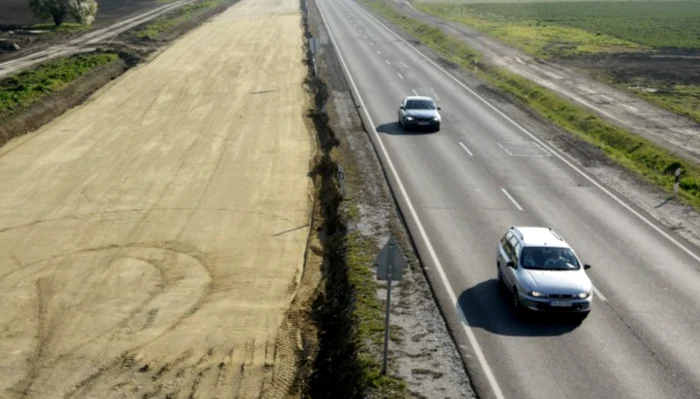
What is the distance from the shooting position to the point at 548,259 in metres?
18.9

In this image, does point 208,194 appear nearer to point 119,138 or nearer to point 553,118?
point 119,138

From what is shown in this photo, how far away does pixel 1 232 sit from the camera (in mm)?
25375

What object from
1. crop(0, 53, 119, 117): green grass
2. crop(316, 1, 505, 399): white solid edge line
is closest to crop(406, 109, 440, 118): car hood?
crop(316, 1, 505, 399): white solid edge line

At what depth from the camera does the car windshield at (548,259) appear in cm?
1872

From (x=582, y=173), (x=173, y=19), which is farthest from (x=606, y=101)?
(x=173, y=19)

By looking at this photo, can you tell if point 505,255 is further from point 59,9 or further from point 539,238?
point 59,9

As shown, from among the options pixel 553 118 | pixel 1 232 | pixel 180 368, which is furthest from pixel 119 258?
pixel 553 118

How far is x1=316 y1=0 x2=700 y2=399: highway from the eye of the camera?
15.7 metres

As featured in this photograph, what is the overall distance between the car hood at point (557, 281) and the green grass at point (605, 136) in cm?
1050

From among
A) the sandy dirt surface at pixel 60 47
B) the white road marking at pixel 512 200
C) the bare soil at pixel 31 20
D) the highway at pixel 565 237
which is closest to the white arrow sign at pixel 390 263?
the highway at pixel 565 237

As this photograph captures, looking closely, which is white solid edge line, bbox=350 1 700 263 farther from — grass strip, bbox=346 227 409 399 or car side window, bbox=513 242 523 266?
grass strip, bbox=346 227 409 399

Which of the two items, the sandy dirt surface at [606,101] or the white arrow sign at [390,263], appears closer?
the white arrow sign at [390,263]

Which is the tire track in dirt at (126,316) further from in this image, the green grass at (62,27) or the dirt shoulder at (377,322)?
the green grass at (62,27)

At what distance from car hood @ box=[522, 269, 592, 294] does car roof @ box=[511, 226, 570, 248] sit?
2.97ft
